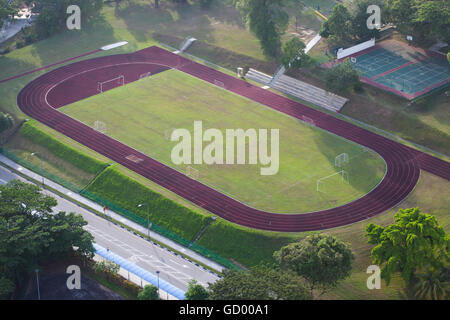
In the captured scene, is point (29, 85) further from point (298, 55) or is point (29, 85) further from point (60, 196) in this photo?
point (298, 55)

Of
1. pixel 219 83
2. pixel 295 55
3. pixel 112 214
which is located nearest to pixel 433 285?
pixel 112 214

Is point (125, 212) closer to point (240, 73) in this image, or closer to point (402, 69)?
point (240, 73)

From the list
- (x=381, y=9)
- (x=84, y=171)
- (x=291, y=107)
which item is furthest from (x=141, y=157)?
(x=381, y=9)

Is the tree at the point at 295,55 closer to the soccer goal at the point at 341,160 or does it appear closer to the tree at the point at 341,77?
the tree at the point at 341,77

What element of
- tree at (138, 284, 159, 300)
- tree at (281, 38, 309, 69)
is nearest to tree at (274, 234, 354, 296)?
tree at (138, 284, 159, 300)

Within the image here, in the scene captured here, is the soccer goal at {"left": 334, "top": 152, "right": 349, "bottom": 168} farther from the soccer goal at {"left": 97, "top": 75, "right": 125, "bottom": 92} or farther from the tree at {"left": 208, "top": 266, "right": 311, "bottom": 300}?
the soccer goal at {"left": 97, "top": 75, "right": 125, "bottom": 92}

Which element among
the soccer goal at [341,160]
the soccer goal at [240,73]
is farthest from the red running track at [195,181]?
the soccer goal at [341,160]
